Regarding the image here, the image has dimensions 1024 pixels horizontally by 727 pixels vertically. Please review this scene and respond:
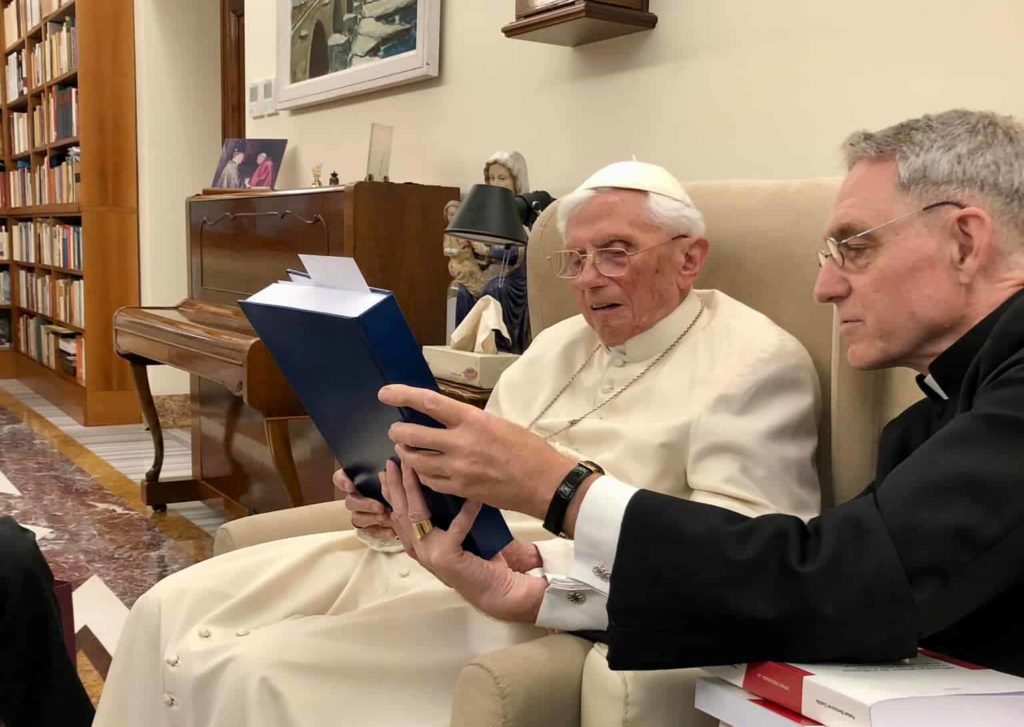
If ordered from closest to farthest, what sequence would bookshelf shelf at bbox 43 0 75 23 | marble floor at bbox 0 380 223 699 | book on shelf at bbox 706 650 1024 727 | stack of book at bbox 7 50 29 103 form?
book on shelf at bbox 706 650 1024 727 → marble floor at bbox 0 380 223 699 → bookshelf shelf at bbox 43 0 75 23 → stack of book at bbox 7 50 29 103

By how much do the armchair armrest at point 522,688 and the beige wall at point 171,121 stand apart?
15.9ft

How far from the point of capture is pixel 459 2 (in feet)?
9.82

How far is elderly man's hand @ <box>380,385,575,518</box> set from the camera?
3.31 feet

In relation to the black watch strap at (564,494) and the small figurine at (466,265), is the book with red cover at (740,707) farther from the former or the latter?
the small figurine at (466,265)

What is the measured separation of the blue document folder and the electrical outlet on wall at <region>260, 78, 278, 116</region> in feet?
10.3

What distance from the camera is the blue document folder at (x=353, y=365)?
1.02 metres

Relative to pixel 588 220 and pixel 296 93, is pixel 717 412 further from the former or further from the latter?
pixel 296 93

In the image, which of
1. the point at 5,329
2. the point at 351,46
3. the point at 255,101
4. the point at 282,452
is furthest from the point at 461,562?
the point at 5,329

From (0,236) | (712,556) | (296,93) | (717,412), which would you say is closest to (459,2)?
(296,93)

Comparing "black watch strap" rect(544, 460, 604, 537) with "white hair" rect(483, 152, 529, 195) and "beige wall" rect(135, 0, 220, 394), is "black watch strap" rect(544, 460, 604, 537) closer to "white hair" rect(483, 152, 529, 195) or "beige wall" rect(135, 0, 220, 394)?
"white hair" rect(483, 152, 529, 195)

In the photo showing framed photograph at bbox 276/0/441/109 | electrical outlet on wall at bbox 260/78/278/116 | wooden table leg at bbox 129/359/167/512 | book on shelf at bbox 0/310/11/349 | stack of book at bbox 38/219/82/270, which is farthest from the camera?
book on shelf at bbox 0/310/11/349

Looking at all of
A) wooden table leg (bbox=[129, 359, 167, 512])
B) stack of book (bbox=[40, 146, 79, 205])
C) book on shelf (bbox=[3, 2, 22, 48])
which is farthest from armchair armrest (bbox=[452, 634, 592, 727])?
book on shelf (bbox=[3, 2, 22, 48])

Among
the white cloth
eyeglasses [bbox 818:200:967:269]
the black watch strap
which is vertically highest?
eyeglasses [bbox 818:200:967:269]

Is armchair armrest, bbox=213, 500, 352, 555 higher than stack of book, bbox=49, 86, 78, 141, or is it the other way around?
stack of book, bbox=49, 86, 78, 141
